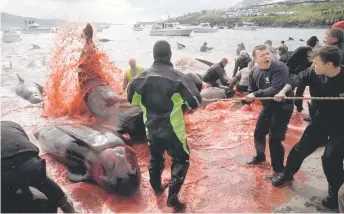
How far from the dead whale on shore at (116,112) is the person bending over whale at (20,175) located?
3.36m

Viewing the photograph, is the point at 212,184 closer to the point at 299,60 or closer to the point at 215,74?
the point at 299,60

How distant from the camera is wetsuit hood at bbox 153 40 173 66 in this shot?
448 cm

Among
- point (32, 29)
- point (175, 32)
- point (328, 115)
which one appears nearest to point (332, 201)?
point (328, 115)

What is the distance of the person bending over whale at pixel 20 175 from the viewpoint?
3104 mm

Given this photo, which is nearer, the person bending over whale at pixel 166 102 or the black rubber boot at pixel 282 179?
the person bending over whale at pixel 166 102

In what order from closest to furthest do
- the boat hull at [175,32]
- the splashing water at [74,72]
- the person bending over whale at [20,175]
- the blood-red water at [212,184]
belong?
the person bending over whale at [20,175], the blood-red water at [212,184], the splashing water at [74,72], the boat hull at [175,32]

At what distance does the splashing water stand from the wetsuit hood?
4.19m

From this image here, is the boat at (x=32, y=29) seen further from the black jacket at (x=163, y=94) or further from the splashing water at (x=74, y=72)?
the black jacket at (x=163, y=94)

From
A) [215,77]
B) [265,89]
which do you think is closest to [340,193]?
[265,89]

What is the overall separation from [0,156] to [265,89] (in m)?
3.85

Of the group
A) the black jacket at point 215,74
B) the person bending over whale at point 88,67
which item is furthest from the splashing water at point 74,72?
the black jacket at point 215,74

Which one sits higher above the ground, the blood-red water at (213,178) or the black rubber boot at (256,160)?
the black rubber boot at (256,160)

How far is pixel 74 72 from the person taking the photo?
9664mm

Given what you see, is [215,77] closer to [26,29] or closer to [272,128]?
[272,128]
